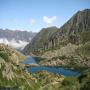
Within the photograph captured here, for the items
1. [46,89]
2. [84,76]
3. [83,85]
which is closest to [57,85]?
[46,89]

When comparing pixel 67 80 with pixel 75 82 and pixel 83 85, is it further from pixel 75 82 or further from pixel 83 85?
pixel 83 85

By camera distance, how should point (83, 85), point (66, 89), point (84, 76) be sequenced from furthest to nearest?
point (84, 76) < point (66, 89) < point (83, 85)

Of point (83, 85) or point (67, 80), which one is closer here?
point (83, 85)

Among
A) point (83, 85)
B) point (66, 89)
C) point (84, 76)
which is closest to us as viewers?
point (83, 85)

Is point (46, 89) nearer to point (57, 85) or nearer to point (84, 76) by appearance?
point (57, 85)

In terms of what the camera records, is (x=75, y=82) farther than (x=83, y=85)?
Yes

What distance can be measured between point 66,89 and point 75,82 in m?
3.10

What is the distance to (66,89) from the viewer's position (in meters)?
47.5

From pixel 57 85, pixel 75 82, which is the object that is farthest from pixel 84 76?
pixel 57 85

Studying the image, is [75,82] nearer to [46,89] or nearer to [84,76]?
[84,76]

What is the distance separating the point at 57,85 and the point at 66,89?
19.7 ft

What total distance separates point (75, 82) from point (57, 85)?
4.86 metres

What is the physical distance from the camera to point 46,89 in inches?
2071

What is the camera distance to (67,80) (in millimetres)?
51812
